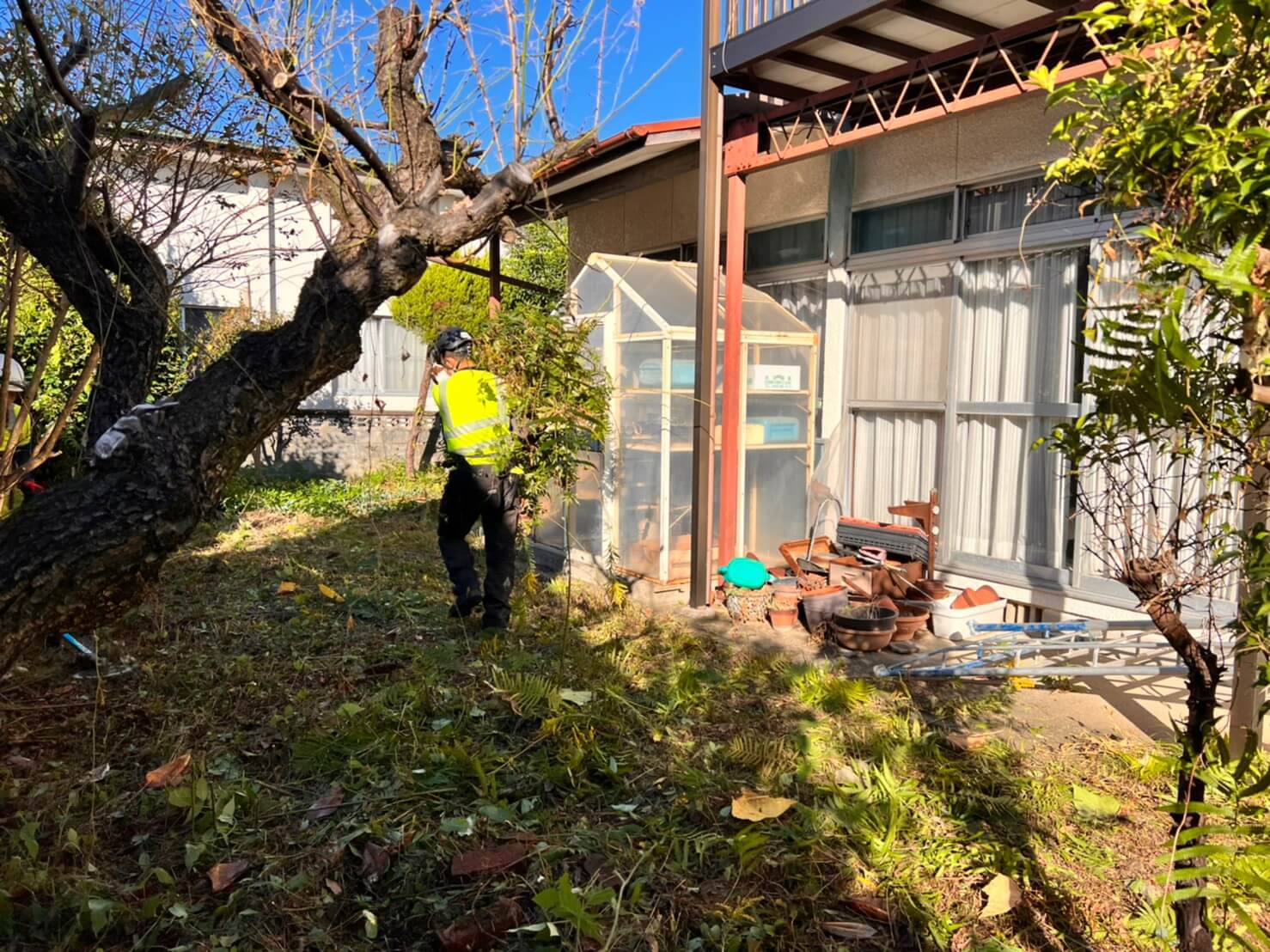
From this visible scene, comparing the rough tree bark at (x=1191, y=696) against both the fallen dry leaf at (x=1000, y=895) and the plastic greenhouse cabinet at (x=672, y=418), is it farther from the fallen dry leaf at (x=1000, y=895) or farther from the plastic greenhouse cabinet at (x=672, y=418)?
the plastic greenhouse cabinet at (x=672, y=418)

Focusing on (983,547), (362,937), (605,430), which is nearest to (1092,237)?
(983,547)

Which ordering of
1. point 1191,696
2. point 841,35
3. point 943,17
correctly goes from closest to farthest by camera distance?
point 1191,696 < point 943,17 < point 841,35

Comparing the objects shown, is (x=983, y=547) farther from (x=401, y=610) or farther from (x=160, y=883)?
(x=160, y=883)

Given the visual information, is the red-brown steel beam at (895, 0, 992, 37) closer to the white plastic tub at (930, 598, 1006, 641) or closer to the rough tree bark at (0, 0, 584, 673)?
the rough tree bark at (0, 0, 584, 673)

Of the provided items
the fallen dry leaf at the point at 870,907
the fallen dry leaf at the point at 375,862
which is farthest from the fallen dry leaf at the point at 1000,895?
the fallen dry leaf at the point at 375,862

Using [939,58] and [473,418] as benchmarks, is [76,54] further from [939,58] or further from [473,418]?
[939,58]

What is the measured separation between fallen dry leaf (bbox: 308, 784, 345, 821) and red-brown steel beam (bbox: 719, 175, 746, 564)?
4.07m

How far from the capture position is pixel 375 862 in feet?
9.03

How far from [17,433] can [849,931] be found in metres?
3.24

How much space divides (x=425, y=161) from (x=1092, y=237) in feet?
13.8

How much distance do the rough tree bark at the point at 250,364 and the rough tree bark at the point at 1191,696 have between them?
9.43 ft

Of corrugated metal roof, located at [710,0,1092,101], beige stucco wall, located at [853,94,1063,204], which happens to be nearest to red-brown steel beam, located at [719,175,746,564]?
corrugated metal roof, located at [710,0,1092,101]

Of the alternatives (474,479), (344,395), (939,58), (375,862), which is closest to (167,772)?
(375,862)

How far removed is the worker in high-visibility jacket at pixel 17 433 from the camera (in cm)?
319
